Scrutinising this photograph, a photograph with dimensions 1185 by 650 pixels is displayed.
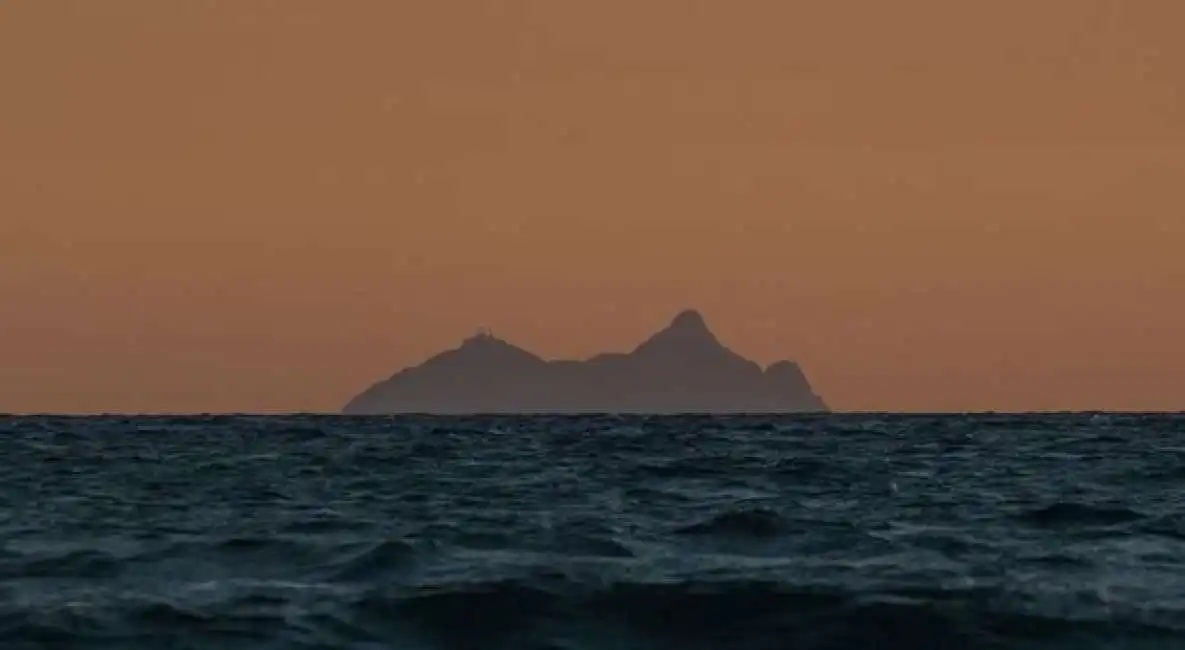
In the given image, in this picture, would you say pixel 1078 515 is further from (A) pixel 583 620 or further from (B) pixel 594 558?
(A) pixel 583 620

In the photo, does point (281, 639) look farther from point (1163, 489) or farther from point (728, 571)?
point (1163, 489)

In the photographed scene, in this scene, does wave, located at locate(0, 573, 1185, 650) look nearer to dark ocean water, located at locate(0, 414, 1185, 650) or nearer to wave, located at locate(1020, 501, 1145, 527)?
dark ocean water, located at locate(0, 414, 1185, 650)

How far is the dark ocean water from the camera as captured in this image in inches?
784

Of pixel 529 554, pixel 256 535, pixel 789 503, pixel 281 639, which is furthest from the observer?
pixel 789 503

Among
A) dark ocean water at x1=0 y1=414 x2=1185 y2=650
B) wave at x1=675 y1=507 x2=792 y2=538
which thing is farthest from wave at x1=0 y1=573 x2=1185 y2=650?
wave at x1=675 y1=507 x2=792 y2=538

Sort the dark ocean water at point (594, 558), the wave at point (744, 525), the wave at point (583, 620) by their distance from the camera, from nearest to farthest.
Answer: the wave at point (583, 620)
the dark ocean water at point (594, 558)
the wave at point (744, 525)

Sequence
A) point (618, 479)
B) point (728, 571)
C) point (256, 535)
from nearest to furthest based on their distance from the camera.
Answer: point (728, 571), point (256, 535), point (618, 479)

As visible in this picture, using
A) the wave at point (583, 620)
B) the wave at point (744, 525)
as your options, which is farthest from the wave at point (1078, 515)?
the wave at point (583, 620)

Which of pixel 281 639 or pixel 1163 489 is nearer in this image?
pixel 281 639

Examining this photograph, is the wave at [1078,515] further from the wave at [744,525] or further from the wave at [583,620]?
the wave at [583,620]

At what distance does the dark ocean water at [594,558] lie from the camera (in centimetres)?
1991

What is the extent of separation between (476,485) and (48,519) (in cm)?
1259

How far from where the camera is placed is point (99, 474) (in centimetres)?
4659

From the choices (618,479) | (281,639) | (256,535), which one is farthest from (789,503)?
(281,639)
